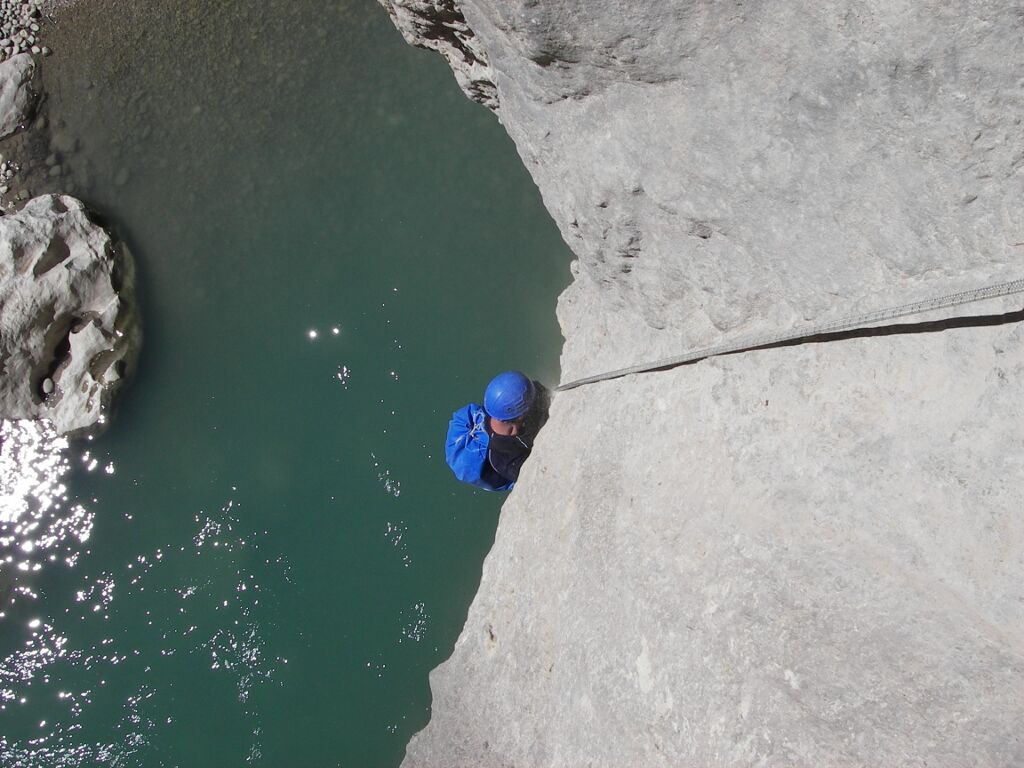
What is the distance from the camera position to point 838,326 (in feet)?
8.29

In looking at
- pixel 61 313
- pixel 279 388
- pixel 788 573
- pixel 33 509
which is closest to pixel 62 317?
pixel 61 313

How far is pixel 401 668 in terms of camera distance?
4.85 metres

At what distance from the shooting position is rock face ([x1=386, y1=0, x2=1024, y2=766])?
217 cm

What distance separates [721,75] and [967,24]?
0.72 meters

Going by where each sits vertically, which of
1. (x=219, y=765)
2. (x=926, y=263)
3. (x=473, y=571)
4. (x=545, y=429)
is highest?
(x=926, y=263)

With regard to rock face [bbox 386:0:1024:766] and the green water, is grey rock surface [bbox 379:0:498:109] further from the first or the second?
the green water

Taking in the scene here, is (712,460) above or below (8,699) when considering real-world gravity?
above

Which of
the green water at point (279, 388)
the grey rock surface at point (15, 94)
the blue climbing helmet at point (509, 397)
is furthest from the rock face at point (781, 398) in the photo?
the grey rock surface at point (15, 94)

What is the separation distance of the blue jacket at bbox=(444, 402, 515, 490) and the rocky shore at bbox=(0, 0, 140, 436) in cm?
227

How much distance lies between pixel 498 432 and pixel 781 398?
2011 millimetres

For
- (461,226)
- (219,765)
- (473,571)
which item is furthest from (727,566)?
(219,765)

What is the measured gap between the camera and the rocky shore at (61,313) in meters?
5.09

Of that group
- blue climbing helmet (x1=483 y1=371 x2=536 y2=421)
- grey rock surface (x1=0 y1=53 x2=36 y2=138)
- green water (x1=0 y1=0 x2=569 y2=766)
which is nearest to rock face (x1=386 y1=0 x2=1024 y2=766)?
blue climbing helmet (x1=483 y1=371 x2=536 y2=421)

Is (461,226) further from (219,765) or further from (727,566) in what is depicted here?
(219,765)
